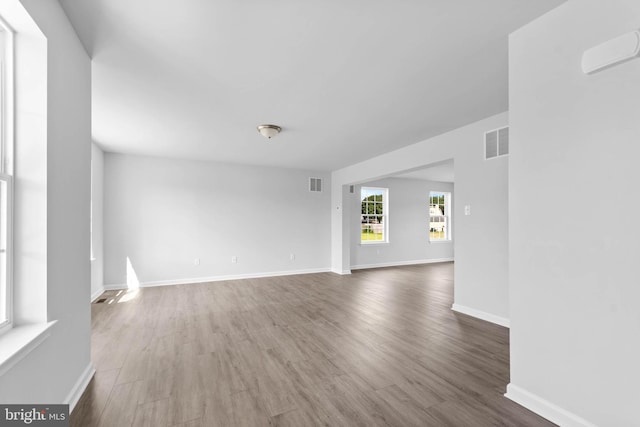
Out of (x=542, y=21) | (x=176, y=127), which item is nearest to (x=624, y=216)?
(x=542, y=21)

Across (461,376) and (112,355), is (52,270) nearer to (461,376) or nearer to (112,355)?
(112,355)

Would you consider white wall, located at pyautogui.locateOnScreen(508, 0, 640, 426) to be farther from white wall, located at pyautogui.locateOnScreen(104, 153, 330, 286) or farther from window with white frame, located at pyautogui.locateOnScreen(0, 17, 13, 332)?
white wall, located at pyautogui.locateOnScreen(104, 153, 330, 286)

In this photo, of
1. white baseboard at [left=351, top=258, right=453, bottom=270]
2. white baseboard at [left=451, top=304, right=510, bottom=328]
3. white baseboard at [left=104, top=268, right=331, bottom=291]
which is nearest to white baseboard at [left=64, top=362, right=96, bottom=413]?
white baseboard at [left=104, top=268, right=331, bottom=291]

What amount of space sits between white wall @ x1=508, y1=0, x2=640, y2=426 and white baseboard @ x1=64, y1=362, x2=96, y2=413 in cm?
301

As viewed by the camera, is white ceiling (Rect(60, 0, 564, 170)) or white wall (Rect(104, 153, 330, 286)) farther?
white wall (Rect(104, 153, 330, 286))

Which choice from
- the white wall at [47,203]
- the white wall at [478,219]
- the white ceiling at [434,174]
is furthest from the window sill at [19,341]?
the white ceiling at [434,174]

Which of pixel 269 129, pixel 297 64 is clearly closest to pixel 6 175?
pixel 297 64

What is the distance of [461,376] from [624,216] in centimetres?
161

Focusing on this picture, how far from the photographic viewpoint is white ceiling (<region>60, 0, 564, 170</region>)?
5.72 ft

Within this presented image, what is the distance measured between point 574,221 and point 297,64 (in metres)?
2.25

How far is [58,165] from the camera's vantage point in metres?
1.69

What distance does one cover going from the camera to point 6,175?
1.44 meters

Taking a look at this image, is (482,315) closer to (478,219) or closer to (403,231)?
(478,219)

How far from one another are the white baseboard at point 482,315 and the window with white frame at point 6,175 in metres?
4.41
